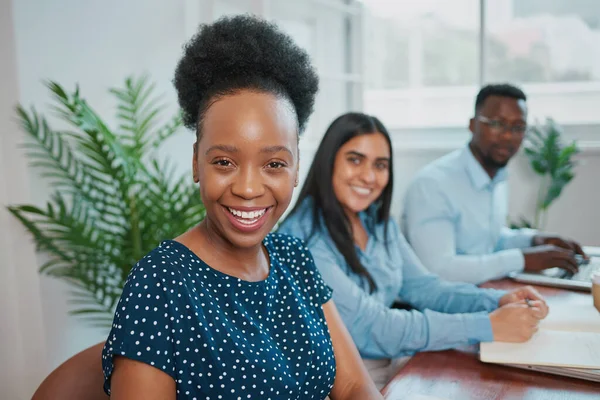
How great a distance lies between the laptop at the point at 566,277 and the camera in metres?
1.71

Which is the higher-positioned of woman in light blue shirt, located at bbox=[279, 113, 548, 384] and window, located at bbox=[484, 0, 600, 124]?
window, located at bbox=[484, 0, 600, 124]

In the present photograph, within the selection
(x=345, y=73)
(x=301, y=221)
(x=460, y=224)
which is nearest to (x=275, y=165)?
(x=301, y=221)

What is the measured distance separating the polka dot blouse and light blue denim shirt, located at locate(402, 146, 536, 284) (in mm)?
999

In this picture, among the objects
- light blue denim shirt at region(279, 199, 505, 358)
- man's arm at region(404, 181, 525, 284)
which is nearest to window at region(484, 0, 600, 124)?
man's arm at region(404, 181, 525, 284)

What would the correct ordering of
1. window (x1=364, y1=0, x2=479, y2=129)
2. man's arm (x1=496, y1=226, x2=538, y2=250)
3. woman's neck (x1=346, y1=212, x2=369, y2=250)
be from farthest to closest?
window (x1=364, y1=0, x2=479, y2=129) < man's arm (x1=496, y1=226, x2=538, y2=250) < woman's neck (x1=346, y1=212, x2=369, y2=250)

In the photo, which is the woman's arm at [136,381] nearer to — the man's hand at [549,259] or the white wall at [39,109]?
the white wall at [39,109]

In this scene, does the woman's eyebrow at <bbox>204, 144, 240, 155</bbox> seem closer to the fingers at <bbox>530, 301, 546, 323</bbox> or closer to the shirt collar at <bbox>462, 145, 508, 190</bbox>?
the fingers at <bbox>530, 301, 546, 323</bbox>

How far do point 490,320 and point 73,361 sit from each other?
890mm

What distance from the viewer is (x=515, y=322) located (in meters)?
1.28

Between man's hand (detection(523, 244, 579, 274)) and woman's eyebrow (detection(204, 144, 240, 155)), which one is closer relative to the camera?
woman's eyebrow (detection(204, 144, 240, 155))

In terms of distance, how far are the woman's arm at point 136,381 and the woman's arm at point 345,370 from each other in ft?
1.28

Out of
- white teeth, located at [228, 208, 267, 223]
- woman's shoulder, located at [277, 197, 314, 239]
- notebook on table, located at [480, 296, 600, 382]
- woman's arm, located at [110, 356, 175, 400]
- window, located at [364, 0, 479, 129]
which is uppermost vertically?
window, located at [364, 0, 479, 129]

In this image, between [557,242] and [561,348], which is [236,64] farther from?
[557,242]

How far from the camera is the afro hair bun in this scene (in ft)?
3.08
